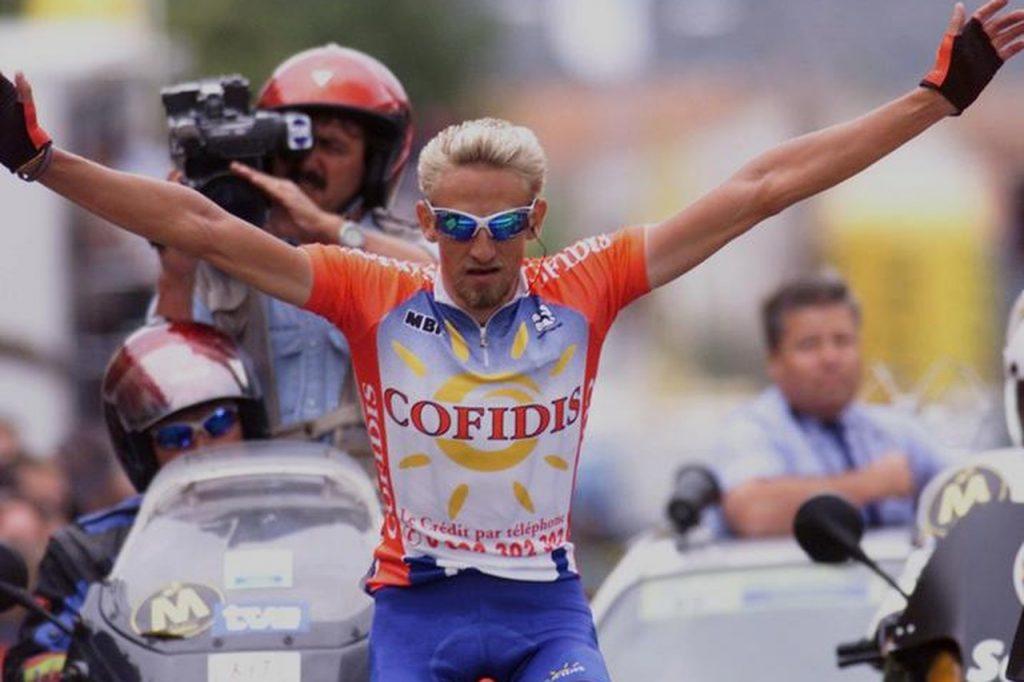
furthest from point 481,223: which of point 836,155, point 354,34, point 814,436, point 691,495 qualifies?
point 354,34

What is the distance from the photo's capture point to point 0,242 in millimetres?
22781

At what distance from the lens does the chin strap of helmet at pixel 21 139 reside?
285 inches

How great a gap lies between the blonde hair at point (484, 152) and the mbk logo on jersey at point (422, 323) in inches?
11.0

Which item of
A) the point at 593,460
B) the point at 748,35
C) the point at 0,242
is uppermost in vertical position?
the point at 748,35

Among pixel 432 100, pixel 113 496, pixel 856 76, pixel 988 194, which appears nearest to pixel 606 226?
pixel 856 76

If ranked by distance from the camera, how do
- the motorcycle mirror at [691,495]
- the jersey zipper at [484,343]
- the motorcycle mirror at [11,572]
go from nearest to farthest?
1. the jersey zipper at [484,343]
2. the motorcycle mirror at [11,572]
3. the motorcycle mirror at [691,495]

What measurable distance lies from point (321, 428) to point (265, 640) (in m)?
1.94

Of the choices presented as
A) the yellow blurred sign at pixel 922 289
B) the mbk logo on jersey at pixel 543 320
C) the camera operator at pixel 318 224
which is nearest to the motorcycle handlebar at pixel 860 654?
the mbk logo on jersey at pixel 543 320

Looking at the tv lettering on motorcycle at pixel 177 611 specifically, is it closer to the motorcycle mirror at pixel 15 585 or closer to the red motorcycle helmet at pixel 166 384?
the motorcycle mirror at pixel 15 585

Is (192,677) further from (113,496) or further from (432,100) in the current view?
(432,100)

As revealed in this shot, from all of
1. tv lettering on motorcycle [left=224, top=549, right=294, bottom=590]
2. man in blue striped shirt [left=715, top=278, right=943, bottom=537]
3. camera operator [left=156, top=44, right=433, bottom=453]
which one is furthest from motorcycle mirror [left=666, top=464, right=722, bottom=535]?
tv lettering on motorcycle [left=224, top=549, right=294, bottom=590]

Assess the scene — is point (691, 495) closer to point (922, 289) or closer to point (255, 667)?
point (255, 667)

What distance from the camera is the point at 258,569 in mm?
7863

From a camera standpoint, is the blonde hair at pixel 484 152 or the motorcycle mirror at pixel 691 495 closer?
the blonde hair at pixel 484 152
